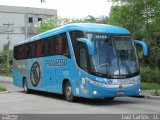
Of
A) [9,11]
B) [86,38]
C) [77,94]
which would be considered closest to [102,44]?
[86,38]

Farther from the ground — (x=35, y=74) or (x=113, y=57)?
(x=113, y=57)

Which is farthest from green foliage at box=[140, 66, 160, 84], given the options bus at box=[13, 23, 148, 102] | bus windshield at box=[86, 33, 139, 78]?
bus windshield at box=[86, 33, 139, 78]

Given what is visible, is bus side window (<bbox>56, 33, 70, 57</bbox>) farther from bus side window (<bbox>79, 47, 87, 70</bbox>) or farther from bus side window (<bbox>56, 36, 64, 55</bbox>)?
bus side window (<bbox>79, 47, 87, 70</bbox>)

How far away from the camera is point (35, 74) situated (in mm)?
26188

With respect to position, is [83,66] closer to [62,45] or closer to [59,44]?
[62,45]

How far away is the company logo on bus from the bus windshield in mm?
7289

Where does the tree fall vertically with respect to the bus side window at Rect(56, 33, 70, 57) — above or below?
above

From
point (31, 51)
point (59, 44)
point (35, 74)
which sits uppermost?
point (59, 44)

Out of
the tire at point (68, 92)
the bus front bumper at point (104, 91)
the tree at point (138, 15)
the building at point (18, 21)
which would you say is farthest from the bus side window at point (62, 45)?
the building at point (18, 21)

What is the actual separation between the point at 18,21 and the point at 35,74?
187 feet

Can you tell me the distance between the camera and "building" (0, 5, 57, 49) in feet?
260

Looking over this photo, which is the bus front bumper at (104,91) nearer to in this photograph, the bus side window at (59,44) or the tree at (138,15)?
the bus side window at (59,44)

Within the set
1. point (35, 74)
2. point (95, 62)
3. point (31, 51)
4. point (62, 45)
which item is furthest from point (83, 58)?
point (31, 51)

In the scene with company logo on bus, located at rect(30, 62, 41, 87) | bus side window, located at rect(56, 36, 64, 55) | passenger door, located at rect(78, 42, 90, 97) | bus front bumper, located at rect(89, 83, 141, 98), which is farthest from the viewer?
company logo on bus, located at rect(30, 62, 41, 87)
